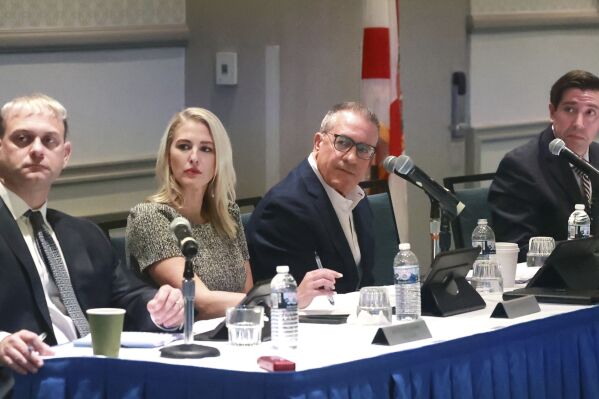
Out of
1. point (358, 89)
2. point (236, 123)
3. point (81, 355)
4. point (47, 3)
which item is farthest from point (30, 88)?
point (81, 355)

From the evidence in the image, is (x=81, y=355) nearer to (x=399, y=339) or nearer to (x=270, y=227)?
(x=399, y=339)

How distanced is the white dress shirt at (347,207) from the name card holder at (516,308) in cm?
86

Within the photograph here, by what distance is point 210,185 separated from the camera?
414 cm

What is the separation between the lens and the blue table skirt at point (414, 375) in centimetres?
282

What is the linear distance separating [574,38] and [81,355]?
5351 mm

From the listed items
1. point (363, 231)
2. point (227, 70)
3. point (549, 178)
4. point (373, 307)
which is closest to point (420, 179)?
point (373, 307)

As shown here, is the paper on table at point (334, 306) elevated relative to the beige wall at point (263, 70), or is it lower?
lower

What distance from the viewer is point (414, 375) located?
10.2ft

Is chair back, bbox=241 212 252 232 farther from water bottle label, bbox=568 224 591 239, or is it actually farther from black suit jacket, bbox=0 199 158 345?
water bottle label, bbox=568 224 591 239

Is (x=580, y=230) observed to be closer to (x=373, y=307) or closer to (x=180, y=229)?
(x=373, y=307)

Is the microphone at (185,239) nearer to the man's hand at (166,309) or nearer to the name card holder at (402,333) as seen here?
the man's hand at (166,309)

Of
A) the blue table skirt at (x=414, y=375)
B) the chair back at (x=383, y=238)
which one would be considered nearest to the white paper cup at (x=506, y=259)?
the blue table skirt at (x=414, y=375)

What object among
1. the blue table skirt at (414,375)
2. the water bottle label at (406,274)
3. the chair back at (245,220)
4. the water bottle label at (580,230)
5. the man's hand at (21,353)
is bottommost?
the blue table skirt at (414,375)

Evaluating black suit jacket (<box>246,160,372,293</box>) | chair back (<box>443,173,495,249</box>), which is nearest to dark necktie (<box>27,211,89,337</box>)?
black suit jacket (<box>246,160,372,293</box>)
